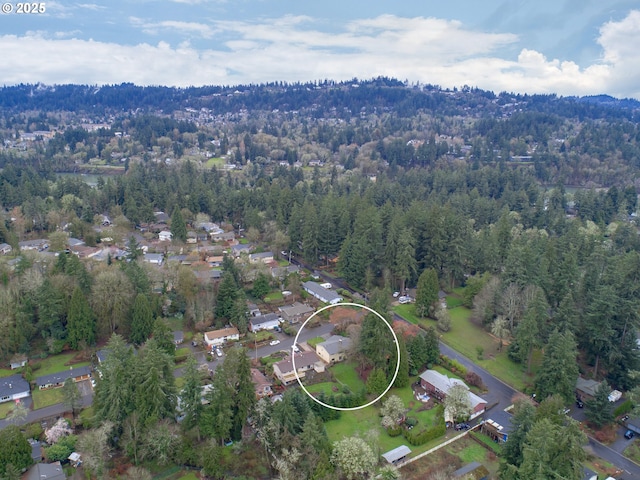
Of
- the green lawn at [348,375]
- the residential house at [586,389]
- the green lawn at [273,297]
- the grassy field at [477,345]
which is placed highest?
the residential house at [586,389]

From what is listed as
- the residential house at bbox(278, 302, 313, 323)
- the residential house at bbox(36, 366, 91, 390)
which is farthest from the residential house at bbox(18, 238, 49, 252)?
the residential house at bbox(278, 302, 313, 323)

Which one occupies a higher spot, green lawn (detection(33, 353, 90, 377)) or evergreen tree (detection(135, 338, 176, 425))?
evergreen tree (detection(135, 338, 176, 425))

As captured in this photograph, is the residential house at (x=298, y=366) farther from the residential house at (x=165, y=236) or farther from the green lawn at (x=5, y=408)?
the residential house at (x=165, y=236)

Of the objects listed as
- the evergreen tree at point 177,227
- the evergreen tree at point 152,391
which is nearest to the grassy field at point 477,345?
the evergreen tree at point 152,391

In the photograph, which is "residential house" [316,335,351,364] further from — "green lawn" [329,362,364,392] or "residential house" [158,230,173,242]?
"residential house" [158,230,173,242]

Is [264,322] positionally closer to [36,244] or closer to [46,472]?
[46,472]

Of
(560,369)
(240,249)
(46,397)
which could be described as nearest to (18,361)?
(46,397)
